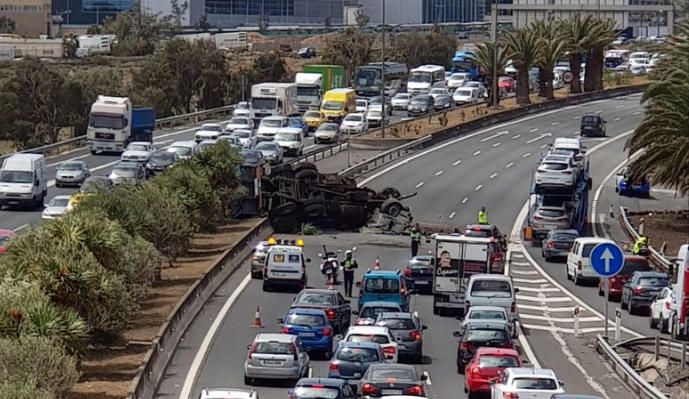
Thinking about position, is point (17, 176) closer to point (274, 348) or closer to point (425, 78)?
point (274, 348)

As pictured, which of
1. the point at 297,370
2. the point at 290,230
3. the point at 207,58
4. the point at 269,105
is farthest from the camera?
the point at 207,58

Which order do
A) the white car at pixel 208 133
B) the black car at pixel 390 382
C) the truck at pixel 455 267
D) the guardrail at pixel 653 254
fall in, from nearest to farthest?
the black car at pixel 390 382 < the truck at pixel 455 267 < the guardrail at pixel 653 254 < the white car at pixel 208 133

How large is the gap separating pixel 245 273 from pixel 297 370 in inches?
716

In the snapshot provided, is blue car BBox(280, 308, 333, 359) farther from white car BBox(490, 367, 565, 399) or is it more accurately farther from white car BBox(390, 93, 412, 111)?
white car BBox(390, 93, 412, 111)

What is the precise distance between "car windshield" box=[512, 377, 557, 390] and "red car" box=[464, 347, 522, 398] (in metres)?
2.53

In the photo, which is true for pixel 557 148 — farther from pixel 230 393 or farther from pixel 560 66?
pixel 560 66

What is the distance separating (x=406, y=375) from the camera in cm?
2920

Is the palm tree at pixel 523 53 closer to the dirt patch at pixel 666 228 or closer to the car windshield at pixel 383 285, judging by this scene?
the dirt patch at pixel 666 228

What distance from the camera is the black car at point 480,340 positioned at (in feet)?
112

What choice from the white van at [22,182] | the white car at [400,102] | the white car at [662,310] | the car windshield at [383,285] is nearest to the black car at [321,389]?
the white car at [662,310]

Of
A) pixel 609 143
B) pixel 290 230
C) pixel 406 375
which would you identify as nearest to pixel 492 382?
pixel 406 375

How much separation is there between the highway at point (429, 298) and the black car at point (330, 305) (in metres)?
1.38

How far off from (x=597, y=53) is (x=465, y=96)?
33.4 feet

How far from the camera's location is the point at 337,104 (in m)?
96.3
